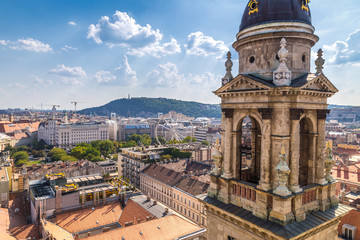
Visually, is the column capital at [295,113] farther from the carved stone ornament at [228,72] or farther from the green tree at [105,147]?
the green tree at [105,147]

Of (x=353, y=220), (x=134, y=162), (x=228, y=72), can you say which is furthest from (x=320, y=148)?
(x=134, y=162)

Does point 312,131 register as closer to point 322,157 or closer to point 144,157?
point 322,157

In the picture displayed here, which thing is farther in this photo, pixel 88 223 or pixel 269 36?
pixel 88 223

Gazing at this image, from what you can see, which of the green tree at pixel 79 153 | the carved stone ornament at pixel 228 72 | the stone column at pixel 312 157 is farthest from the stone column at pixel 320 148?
the green tree at pixel 79 153

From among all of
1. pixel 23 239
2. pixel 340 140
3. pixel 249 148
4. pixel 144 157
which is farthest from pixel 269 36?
pixel 340 140

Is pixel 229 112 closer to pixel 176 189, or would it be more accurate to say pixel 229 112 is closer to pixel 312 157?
pixel 312 157

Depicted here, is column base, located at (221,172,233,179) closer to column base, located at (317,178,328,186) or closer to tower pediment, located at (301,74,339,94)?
column base, located at (317,178,328,186)

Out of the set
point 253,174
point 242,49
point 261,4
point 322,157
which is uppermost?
point 261,4
